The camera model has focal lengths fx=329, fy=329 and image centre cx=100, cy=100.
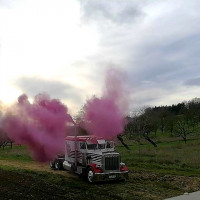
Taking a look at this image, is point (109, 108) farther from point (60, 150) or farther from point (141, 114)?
point (141, 114)

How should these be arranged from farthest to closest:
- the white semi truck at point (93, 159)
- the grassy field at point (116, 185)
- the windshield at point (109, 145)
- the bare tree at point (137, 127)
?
the bare tree at point (137, 127) → the windshield at point (109, 145) → the white semi truck at point (93, 159) → the grassy field at point (116, 185)

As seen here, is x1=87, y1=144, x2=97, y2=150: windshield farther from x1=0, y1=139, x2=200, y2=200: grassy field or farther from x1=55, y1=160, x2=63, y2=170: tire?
x1=55, y1=160, x2=63, y2=170: tire

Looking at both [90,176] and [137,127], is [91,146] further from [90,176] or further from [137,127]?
[137,127]

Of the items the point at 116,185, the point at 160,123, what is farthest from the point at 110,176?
the point at 160,123

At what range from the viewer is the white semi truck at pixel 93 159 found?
1875 centimetres

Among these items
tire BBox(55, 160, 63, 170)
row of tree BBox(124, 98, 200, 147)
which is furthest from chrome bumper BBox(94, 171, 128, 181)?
row of tree BBox(124, 98, 200, 147)

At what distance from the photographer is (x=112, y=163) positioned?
62.4 ft

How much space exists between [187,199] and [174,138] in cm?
5716

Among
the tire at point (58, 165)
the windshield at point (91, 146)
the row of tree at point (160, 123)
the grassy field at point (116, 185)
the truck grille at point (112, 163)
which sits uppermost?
the row of tree at point (160, 123)

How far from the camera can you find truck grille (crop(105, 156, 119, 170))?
61.9ft

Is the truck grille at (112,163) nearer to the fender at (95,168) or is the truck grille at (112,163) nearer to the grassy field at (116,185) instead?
the fender at (95,168)

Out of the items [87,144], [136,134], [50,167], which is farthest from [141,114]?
[87,144]

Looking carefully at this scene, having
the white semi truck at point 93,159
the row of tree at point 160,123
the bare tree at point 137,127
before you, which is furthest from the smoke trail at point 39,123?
the bare tree at point 137,127

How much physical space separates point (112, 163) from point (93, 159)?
123 cm
